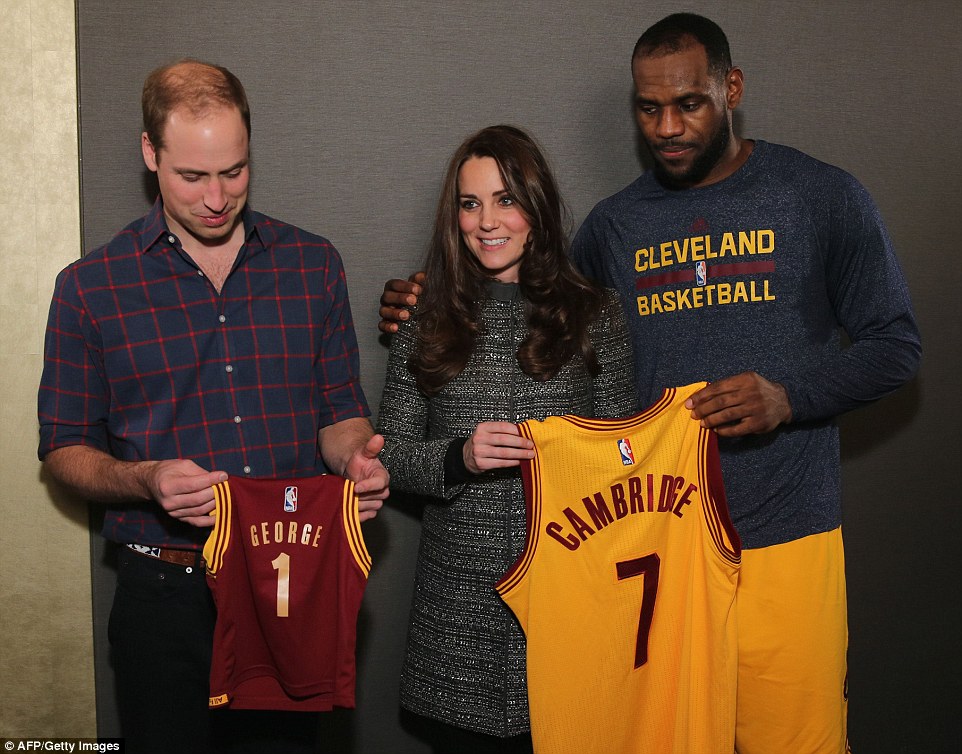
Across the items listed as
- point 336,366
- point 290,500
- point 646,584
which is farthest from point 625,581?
point 336,366

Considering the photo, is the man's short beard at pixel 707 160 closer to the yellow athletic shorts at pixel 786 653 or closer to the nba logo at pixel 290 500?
the yellow athletic shorts at pixel 786 653

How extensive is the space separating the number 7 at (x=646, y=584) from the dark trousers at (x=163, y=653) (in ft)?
2.83

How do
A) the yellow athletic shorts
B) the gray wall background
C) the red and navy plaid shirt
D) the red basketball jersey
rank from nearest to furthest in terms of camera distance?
1. the red basketball jersey
2. the red and navy plaid shirt
3. the yellow athletic shorts
4. the gray wall background

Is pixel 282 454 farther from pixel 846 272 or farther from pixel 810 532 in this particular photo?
pixel 846 272

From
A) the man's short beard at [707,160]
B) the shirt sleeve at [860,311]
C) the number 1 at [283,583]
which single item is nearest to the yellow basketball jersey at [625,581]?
the shirt sleeve at [860,311]

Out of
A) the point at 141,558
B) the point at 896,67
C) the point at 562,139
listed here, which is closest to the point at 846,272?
the point at 562,139

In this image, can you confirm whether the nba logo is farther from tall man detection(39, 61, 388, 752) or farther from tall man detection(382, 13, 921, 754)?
tall man detection(382, 13, 921, 754)

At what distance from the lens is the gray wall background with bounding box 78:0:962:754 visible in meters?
2.30

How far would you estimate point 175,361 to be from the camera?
1.89 m

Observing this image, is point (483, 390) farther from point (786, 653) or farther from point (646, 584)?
point (786, 653)

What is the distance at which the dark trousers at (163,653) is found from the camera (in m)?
1.88

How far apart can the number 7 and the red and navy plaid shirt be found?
29.4 inches

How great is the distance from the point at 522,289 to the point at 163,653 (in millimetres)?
1084
